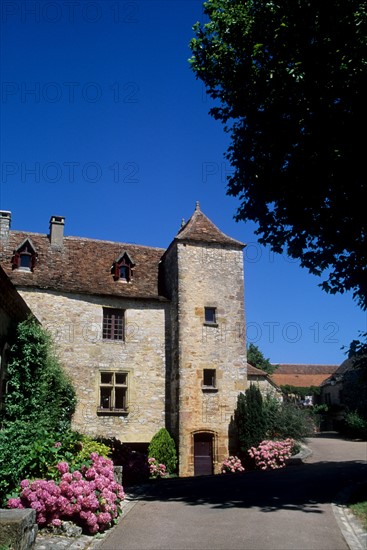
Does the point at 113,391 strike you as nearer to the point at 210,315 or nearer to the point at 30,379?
the point at 30,379

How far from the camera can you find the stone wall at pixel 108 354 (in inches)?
780

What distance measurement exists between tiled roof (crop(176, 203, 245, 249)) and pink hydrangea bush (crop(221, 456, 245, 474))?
9.28 meters

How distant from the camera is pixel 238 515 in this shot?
9070 millimetres

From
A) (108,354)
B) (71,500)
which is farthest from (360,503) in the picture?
(108,354)

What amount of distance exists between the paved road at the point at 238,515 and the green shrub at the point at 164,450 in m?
4.37

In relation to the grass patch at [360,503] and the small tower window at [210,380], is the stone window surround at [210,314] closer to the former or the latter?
the small tower window at [210,380]

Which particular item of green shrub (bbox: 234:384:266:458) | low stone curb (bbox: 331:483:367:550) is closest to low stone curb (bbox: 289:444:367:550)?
low stone curb (bbox: 331:483:367:550)

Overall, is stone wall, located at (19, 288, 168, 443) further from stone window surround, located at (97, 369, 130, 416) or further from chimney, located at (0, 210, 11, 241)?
chimney, located at (0, 210, 11, 241)

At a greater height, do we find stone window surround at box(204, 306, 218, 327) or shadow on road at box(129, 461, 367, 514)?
stone window surround at box(204, 306, 218, 327)

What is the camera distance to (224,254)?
22.3 m

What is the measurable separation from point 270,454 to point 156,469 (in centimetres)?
439

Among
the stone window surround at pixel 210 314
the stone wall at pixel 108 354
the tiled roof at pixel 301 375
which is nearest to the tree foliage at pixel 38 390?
the stone wall at pixel 108 354

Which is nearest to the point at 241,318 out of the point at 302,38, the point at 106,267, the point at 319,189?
the point at 106,267

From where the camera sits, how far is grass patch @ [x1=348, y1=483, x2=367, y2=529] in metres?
8.74
